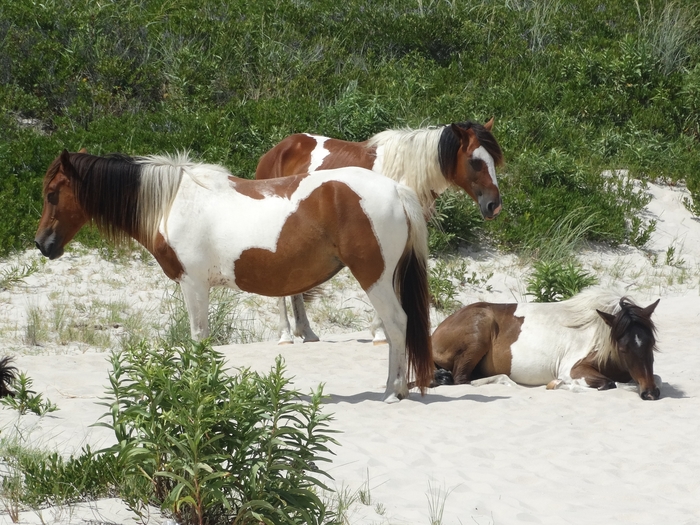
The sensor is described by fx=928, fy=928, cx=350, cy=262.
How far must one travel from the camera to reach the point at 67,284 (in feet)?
35.1

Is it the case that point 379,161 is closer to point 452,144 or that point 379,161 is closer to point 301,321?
point 452,144

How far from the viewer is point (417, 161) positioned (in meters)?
8.70

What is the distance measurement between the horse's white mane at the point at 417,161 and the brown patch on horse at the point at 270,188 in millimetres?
1815

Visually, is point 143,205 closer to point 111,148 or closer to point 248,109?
point 111,148

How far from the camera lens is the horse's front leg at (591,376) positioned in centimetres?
746

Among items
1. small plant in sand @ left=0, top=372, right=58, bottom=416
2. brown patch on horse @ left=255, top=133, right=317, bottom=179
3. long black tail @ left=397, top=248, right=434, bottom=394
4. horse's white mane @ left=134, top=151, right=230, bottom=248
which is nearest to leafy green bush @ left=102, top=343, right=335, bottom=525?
small plant in sand @ left=0, top=372, right=58, bottom=416

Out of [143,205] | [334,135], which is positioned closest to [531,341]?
[143,205]

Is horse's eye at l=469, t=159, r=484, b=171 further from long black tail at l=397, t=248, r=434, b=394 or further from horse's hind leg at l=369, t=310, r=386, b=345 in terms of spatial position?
long black tail at l=397, t=248, r=434, b=394

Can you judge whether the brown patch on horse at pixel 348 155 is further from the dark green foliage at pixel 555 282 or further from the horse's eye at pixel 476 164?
the dark green foliage at pixel 555 282

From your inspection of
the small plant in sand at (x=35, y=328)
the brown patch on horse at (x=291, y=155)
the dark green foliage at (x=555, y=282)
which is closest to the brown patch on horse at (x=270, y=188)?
the brown patch on horse at (x=291, y=155)

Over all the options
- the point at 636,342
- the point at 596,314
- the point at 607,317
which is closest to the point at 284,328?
the point at 596,314

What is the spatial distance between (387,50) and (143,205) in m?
10.6

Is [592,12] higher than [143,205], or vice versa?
[592,12]

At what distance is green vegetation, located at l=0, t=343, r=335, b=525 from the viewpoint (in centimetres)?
388
